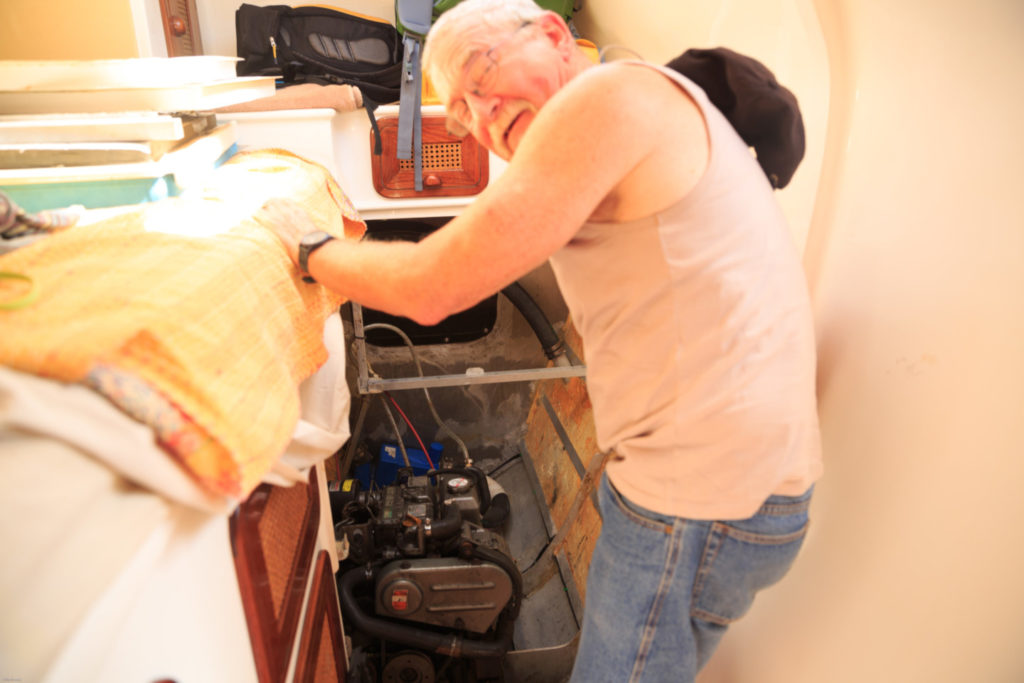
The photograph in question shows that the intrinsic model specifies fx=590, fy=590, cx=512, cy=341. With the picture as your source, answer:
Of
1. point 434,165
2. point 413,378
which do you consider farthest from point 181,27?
point 413,378

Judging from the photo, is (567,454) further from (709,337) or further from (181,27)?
(181,27)

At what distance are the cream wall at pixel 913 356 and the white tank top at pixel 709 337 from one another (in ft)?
0.44

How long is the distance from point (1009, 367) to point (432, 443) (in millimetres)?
2317

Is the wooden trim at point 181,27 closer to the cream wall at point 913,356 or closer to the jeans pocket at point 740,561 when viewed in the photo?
the cream wall at point 913,356

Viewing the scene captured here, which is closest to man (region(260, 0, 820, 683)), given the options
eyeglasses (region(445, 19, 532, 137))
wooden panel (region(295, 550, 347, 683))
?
eyeglasses (region(445, 19, 532, 137))

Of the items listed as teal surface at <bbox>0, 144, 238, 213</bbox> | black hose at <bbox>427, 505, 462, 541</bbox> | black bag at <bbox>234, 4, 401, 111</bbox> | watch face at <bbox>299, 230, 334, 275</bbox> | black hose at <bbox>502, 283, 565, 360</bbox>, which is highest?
black bag at <bbox>234, 4, 401, 111</bbox>

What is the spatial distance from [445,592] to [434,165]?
1276 millimetres

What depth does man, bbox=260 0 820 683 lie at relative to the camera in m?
0.66

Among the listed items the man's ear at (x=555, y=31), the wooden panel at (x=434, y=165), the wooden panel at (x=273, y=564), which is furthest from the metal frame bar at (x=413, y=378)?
the man's ear at (x=555, y=31)

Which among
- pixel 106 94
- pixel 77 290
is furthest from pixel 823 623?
pixel 106 94

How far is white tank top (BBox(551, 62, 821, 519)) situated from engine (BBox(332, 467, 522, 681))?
37.1 inches

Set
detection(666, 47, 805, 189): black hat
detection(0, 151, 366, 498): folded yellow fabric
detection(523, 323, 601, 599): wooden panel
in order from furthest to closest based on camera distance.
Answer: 1. detection(523, 323, 601, 599): wooden panel
2. detection(666, 47, 805, 189): black hat
3. detection(0, 151, 366, 498): folded yellow fabric

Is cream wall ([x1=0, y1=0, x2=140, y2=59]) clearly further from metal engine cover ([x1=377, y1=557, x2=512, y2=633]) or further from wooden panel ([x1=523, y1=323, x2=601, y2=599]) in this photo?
wooden panel ([x1=523, y1=323, x2=601, y2=599])

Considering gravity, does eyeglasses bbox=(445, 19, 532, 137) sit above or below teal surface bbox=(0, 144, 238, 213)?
above
